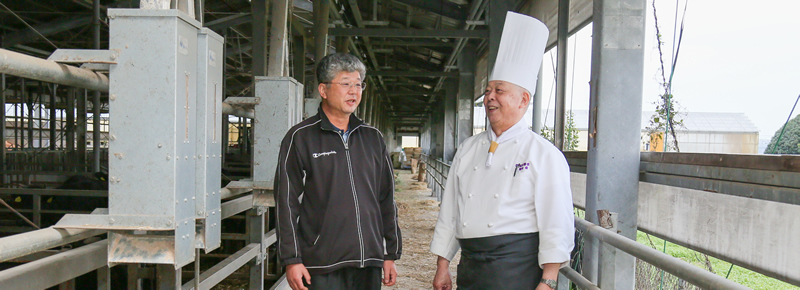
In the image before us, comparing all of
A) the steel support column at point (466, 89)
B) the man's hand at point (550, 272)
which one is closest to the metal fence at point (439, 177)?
the steel support column at point (466, 89)

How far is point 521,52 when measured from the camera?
210cm

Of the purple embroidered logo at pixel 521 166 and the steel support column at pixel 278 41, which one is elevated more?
the steel support column at pixel 278 41

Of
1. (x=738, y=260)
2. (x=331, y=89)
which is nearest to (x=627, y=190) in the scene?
(x=738, y=260)

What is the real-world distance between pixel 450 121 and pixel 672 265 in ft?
54.7

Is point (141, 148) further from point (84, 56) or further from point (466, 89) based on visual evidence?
point (466, 89)

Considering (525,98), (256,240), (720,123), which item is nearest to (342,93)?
(525,98)

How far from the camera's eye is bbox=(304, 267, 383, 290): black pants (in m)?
2.09

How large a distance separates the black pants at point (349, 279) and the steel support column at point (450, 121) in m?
14.2

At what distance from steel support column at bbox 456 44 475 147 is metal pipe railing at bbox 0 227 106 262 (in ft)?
40.6

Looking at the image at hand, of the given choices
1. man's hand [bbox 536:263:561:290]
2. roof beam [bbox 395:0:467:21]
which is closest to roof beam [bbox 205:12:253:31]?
roof beam [bbox 395:0:467:21]

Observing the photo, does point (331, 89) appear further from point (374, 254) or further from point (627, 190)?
point (627, 190)

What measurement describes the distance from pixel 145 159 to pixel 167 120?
15 cm

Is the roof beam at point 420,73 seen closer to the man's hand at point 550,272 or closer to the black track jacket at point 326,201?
the black track jacket at point 326,201

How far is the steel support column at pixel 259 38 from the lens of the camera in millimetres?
7500
